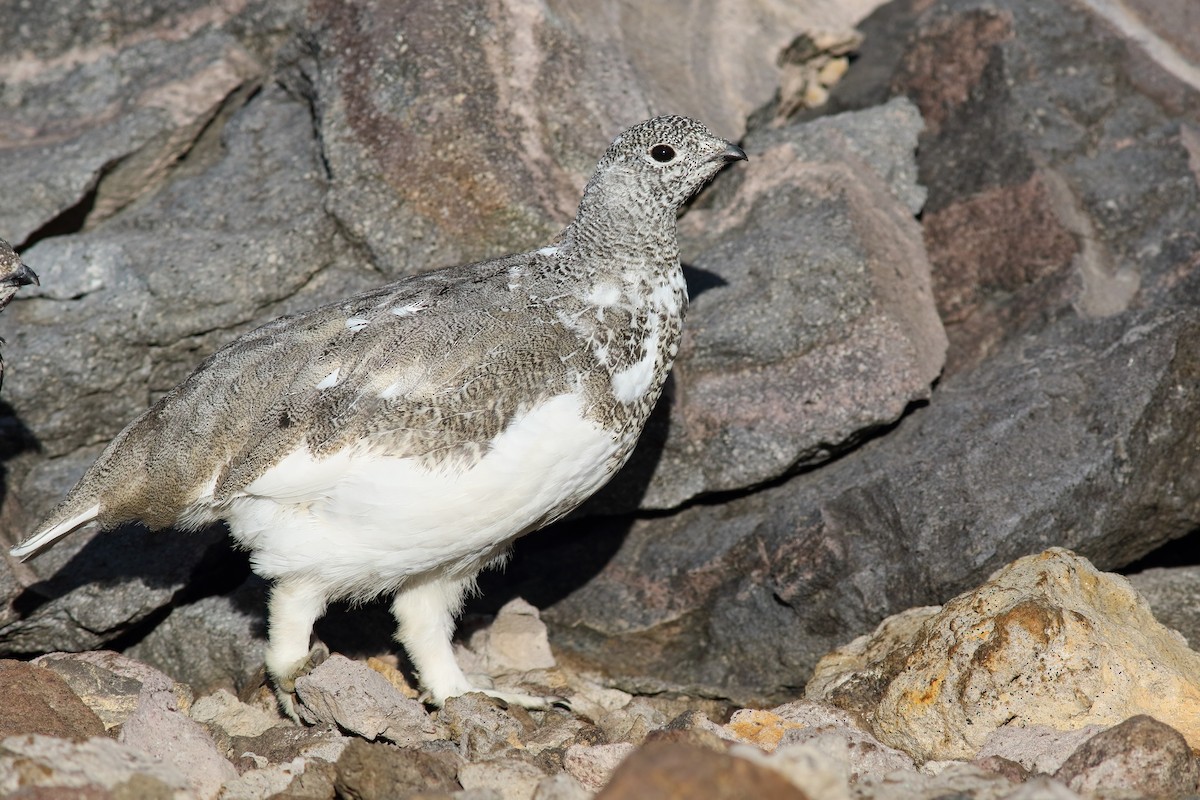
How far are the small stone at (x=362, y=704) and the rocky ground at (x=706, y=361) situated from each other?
15 millimetres

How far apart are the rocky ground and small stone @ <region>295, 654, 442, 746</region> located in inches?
0.6

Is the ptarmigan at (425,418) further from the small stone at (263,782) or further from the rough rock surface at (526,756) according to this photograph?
the small stone at (263,782)

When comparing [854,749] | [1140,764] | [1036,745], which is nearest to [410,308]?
[854,749]

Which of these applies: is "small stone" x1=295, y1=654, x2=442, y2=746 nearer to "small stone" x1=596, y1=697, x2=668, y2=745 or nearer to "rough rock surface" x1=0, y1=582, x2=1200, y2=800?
"rough rock surface" x1=0, y1=582, x2=1200, y2=800

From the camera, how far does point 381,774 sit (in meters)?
4.17

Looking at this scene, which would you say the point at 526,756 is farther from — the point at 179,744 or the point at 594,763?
the point at 179,744

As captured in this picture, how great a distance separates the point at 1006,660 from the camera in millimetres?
4504

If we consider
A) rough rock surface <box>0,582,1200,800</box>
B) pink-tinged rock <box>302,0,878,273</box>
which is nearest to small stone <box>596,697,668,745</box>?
rough rock surface <box>0,582,1200,800</box>

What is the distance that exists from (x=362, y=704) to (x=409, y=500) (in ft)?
2.95

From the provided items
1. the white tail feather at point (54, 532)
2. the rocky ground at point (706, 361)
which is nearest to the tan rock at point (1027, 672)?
the rocky ground at point (706, 361)

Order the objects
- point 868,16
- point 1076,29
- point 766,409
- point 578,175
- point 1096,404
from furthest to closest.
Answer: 1. point 868,16
2. point 1076,29
3. point 578,175
4. point 766,409
5. point 1096,404

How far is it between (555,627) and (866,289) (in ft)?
7.97

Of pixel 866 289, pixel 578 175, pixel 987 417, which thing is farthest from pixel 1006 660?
pixel 578 175

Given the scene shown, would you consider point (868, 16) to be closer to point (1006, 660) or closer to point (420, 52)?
point (420, 52)
